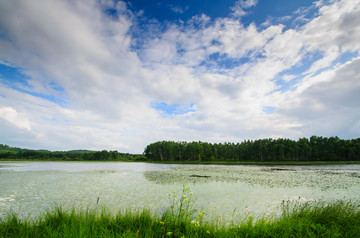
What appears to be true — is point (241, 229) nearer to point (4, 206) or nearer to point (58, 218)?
point (58, 218)

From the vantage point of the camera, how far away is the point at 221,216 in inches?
340

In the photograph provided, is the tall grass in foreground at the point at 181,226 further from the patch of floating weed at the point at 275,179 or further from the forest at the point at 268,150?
the forest at the point at 268,150

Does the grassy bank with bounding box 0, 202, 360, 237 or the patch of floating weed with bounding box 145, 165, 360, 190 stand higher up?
the grassy bank with bounding box 0, 202, 360, 237

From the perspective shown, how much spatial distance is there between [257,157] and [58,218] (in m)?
117

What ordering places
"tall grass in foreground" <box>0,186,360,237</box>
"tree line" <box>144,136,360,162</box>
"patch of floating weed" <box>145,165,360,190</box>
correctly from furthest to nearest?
"tree line" <box>144,136,360,162</box>
"patch of floating weed" <box>145,165,360,190</box>
"tall grass in foreground" <box>0,186,360,237</box>

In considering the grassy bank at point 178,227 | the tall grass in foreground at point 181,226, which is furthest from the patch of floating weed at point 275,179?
the tall grass in foreground at point 181,226

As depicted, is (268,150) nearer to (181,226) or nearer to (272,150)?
(272,150)

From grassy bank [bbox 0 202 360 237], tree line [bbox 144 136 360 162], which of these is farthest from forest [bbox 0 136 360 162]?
grassy bank [bbox 0 202 360 237]

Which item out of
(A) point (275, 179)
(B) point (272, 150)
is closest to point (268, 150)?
(B) point (272, 150)

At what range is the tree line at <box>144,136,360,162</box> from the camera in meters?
92.5

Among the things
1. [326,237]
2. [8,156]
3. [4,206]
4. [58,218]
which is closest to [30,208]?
[4,206]

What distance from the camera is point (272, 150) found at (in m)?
98.2

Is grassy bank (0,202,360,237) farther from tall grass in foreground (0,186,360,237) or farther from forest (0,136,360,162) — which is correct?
forest (0,136,360,162)

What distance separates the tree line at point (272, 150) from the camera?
92500 millimetres
